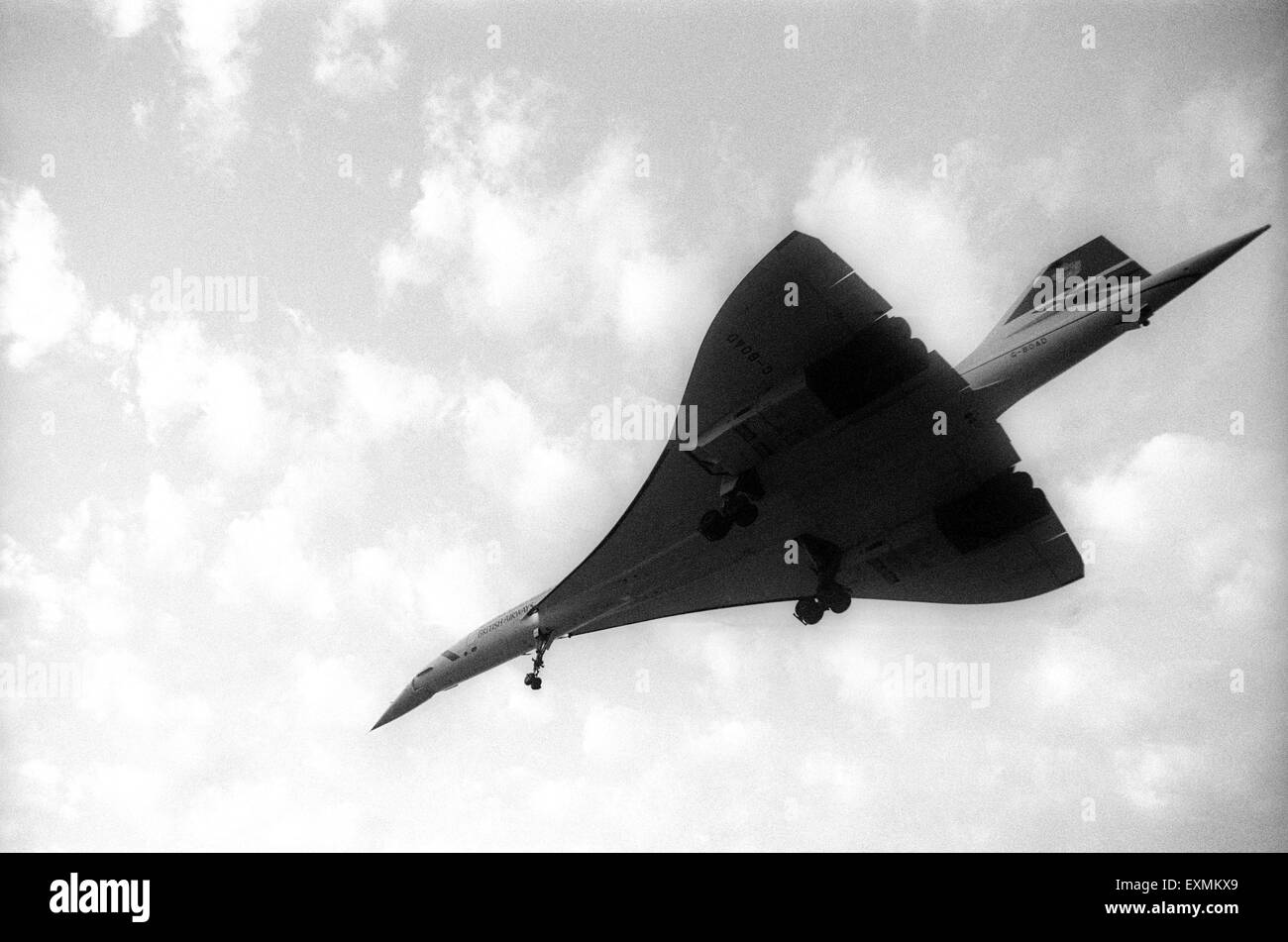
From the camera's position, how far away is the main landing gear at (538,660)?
21.5 m

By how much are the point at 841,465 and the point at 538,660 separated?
9757mm

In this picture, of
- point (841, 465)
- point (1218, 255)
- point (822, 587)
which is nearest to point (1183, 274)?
point (1218, 255)

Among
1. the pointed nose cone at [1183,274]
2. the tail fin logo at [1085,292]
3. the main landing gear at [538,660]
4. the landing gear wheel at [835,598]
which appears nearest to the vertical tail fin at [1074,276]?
the tail fin logo at [1085,292]

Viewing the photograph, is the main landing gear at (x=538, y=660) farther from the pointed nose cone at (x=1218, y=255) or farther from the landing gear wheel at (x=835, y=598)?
the pointed nose cone at (x=1218, y=255)

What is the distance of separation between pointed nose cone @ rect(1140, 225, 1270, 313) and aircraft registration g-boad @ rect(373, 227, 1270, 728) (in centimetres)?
3

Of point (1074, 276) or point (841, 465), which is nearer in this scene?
point (1074, 276)

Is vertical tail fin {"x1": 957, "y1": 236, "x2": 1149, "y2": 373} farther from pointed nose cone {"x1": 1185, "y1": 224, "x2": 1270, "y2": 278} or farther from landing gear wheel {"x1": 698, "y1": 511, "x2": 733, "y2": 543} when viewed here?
landing gear wheel {"x1": 698, "y1": 511, "x2": 733, "y2": 543}

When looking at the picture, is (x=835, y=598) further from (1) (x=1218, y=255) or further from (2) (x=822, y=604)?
(1) (x=1218, y=255)

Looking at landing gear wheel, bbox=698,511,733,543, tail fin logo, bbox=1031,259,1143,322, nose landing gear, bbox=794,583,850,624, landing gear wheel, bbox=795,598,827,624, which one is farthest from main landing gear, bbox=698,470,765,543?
tail fin logo, bbox=1031,259,1143,322

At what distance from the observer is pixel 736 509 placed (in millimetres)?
19188

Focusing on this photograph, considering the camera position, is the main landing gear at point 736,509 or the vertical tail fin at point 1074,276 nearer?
the vertical tail fin at point 1074,276

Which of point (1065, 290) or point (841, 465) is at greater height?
point (1065, 290)

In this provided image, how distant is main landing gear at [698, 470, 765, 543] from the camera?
62.8ft

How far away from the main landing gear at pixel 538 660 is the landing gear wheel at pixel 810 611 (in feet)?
22.6
